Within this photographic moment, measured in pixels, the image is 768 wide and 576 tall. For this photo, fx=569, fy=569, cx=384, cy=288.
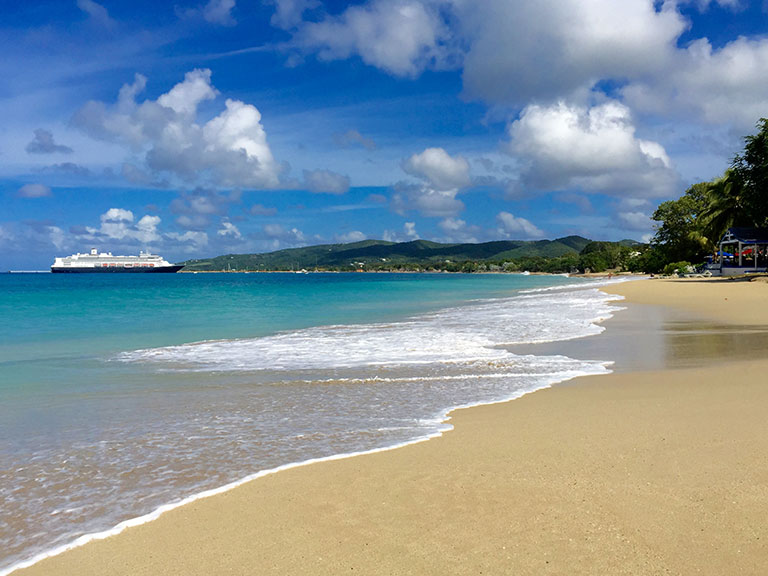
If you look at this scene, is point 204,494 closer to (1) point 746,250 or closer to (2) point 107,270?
(1) point 746,250

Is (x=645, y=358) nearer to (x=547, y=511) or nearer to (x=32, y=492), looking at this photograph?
(x=547, y=511)

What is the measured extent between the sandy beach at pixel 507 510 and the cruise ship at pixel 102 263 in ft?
639

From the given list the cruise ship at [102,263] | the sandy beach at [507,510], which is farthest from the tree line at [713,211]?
the cruise ship at [102,263]

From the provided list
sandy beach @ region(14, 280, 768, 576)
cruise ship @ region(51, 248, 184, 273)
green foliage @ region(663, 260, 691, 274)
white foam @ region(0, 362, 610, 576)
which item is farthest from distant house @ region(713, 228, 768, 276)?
cruise ship @ region(51, 248, 184, 273)

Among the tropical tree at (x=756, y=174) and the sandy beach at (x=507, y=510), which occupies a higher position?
the tropical tree at (x=756, y=174)

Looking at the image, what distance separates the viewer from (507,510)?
3.96 meters

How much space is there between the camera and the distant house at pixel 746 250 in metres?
50.6

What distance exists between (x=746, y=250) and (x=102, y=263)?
173977 mm

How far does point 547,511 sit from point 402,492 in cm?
110

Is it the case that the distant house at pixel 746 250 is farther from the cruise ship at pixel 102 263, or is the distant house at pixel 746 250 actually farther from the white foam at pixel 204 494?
the cruise ship at pixel 102 263

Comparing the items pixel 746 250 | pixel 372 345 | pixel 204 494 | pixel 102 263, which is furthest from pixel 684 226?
pixel 102 263

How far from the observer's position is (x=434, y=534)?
3668mm

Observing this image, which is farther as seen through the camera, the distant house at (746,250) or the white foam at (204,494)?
the distant house at (746,250)

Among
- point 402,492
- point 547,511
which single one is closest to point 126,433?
point 402,492
